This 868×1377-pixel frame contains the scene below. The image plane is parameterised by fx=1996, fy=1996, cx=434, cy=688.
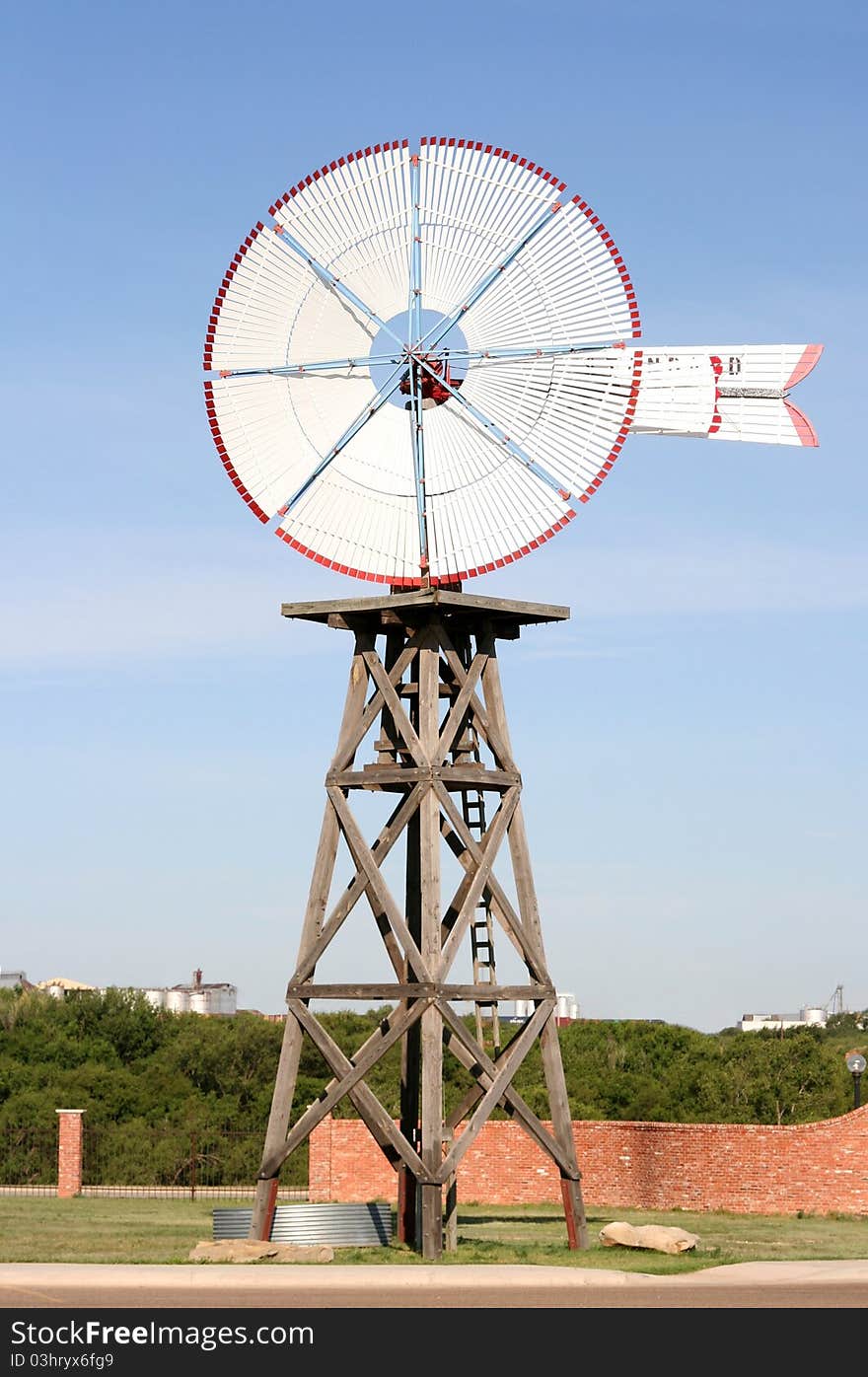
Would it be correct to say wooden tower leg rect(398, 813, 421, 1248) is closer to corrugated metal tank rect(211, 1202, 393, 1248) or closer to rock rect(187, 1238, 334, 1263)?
corrugated metal tank rect(211, 1202, 393, 1248)

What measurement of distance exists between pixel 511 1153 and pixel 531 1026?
8633 mm

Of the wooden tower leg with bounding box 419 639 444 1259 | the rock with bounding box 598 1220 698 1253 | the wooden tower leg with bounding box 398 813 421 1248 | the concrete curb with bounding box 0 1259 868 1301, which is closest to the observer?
the concrete curb with bounding box 0 1259 868 1301

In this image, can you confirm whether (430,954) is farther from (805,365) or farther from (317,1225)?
(805,365)

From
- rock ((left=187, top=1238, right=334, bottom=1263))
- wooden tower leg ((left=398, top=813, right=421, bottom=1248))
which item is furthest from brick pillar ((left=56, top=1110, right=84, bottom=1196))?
rock ((left=187, top=1238, right=334, bottom=1263))

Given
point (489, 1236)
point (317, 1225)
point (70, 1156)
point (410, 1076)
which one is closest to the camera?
point (317, 1225)

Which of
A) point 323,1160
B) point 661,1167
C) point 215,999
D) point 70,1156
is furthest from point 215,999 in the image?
point 661,1167

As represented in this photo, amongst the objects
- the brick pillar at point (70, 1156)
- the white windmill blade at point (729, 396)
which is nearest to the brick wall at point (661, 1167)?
the brick pillar at point (70, 1156)

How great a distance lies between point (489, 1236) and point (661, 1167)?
5.50m

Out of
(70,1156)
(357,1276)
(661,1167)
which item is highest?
(70,1156)

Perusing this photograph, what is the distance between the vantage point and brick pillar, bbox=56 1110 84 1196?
32969mm

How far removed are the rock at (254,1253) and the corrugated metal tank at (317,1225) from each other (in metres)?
0.94

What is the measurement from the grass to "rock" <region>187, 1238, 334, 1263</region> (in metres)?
0.22

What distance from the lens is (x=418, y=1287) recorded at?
63.8ft
